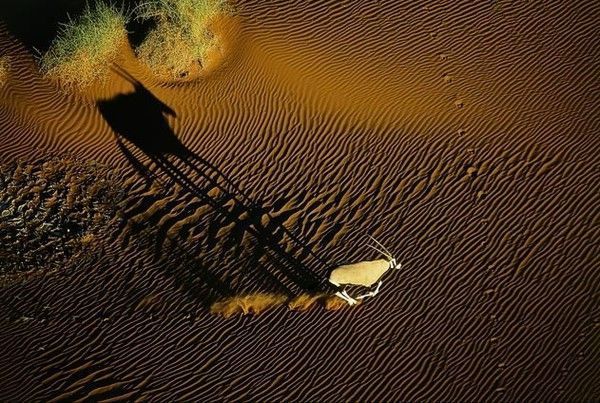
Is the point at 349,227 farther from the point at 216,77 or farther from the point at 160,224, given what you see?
the point at 216,77

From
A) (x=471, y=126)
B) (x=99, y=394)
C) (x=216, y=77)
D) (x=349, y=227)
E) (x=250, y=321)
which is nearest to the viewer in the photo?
(x=99, y=394)

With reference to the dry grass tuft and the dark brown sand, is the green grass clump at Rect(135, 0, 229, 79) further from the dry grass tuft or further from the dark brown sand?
the dry grass tuft

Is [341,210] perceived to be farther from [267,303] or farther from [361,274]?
[267,303]

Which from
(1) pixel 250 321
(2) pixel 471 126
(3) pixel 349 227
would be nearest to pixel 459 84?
(2) pixel 471 126

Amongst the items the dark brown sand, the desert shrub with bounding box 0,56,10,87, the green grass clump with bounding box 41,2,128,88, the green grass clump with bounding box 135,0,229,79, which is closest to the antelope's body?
the dark brown sand

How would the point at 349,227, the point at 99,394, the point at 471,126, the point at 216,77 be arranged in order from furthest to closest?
the point at 216,77
the point at 471,126
the point at 349,227
the point at 99,394

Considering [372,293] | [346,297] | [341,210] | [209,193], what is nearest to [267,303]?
[346,297]
